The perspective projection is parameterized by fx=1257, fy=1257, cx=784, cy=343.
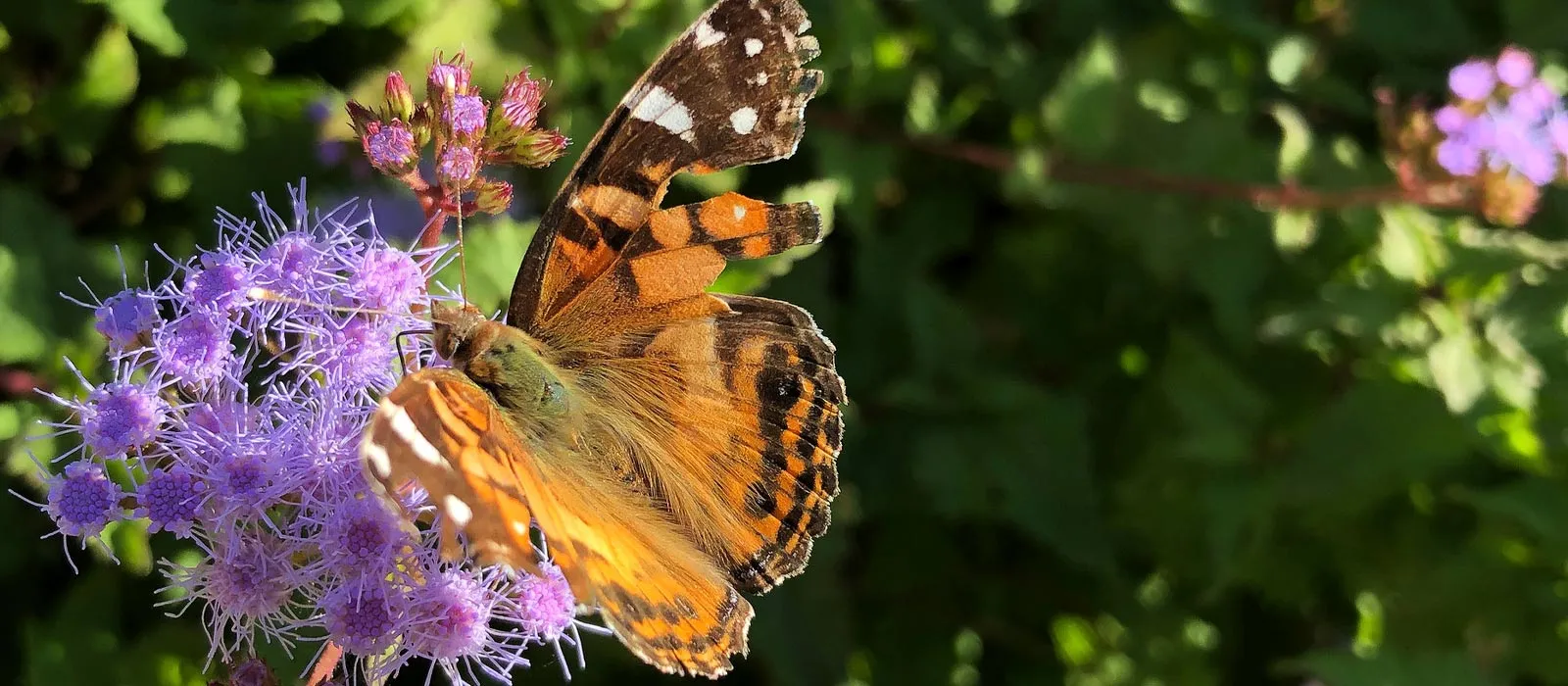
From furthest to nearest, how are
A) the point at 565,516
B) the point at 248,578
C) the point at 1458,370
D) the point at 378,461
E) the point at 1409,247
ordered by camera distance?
1. the point at 1409,247
2. the point at 1458,370
3. the point at 248,578
4. the point at 565,516
5. the point at 378,461

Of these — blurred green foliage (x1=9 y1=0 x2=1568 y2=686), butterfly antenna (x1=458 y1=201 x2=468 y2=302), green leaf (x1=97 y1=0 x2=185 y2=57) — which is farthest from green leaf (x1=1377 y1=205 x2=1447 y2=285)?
green leaf (x1=97 y1=0 x2=185 y2=57)

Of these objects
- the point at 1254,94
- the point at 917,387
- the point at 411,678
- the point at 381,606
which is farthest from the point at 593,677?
the point at 1254,94

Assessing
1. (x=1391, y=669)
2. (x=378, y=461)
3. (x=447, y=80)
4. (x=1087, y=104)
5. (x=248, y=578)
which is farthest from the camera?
(x=1087, y=104)

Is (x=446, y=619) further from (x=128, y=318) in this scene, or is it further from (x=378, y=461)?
(x=128, y=318)

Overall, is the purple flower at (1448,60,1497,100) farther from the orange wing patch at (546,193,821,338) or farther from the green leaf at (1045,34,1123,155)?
the orange wing patch at (546,193,821,338)

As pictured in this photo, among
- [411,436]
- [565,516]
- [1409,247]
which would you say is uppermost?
[411,436]

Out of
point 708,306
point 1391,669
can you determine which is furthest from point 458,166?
point 1391,669

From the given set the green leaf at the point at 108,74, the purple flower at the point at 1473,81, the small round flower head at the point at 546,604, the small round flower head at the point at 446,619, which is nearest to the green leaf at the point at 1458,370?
the purple flower at the point at 1473,81

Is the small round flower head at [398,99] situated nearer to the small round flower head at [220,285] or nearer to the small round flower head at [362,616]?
the small round flower head at [220,285]
